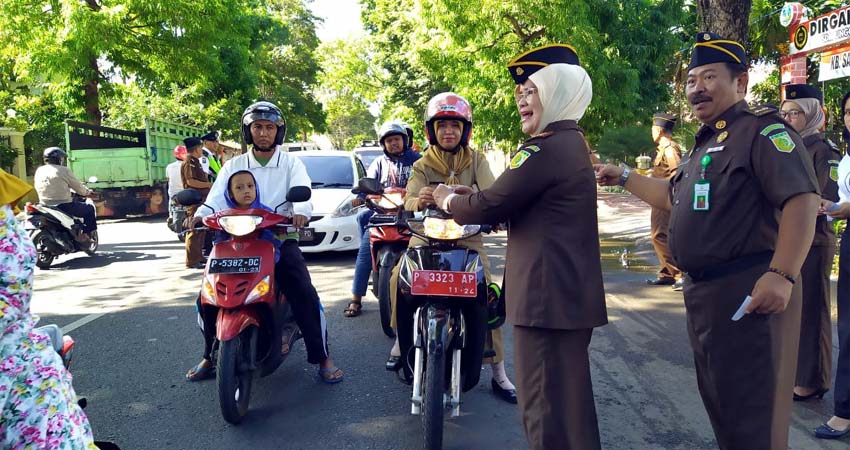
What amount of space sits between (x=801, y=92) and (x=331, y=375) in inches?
140

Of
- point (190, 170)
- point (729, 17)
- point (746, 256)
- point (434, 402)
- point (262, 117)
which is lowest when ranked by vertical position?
point (434, 402)

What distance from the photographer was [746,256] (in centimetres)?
240

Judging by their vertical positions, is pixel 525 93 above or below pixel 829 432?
above

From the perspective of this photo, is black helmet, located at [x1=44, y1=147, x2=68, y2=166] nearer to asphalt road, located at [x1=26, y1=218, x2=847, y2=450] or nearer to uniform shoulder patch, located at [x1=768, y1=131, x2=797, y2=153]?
asphalt road, located at [x1=26, y1=218, x2=847, y2=450]

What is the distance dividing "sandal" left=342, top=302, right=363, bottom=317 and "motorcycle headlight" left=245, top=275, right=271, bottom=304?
2426 millimetres

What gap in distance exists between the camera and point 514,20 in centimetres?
1225

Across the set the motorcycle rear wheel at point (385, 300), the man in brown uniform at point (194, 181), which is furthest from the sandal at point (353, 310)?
the man in brown uniform at point (194, 181)

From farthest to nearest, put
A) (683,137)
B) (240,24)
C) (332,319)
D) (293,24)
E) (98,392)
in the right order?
1. (293,24)
2. (240,24)
3. (683,137)
4. (332,319)
5. (98,392)

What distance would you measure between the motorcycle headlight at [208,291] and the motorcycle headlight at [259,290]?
21 centimetres

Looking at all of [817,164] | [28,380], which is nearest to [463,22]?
[817,164]

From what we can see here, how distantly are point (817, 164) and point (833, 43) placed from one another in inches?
136

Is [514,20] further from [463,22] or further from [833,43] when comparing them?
[833,43]

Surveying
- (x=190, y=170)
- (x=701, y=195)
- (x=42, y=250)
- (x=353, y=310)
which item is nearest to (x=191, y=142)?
(x=190, y=170)

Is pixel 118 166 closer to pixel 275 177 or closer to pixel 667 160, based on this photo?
pixel 275 177
